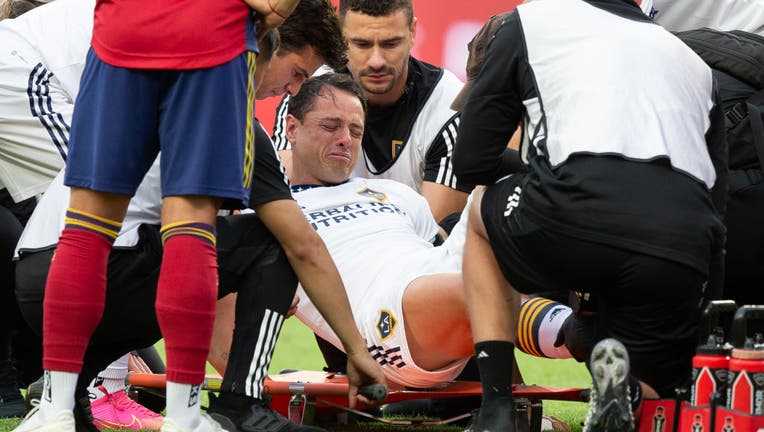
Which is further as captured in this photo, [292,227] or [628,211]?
[292,227]

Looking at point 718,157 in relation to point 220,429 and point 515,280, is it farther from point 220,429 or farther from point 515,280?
point 220,429

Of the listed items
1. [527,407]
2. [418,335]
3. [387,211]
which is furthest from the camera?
[387,211]

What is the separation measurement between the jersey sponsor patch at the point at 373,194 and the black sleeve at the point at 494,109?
1363mm

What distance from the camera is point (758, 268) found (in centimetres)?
384

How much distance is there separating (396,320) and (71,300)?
147 centimetres

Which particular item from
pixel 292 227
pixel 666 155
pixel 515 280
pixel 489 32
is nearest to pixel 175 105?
pixel 292 227

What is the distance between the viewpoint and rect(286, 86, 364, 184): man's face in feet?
15.6

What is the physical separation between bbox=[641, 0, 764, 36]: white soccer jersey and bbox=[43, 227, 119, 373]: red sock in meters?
2.56

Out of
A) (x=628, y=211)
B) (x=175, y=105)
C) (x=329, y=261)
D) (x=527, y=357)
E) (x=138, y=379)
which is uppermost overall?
(x=175, y=105)

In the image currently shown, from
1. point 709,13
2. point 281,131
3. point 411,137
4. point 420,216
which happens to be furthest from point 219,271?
point 411,137

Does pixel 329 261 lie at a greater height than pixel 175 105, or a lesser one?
lesser

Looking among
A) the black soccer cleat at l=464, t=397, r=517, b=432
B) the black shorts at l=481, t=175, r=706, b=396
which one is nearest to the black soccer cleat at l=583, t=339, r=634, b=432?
the black shorts at l=481, t=175, r=706, b=396

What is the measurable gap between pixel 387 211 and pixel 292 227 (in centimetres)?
133

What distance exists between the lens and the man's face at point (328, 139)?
188 inches
